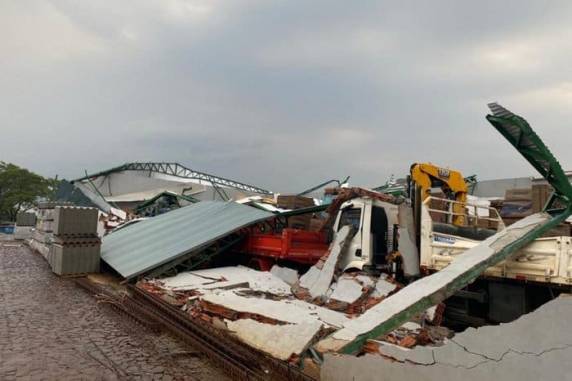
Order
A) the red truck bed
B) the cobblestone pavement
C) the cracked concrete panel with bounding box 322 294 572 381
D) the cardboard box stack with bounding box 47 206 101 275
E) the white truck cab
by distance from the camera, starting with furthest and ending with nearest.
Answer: the cardboard box stack with bounding box 47 206 101 275 < the red truck bed < the white truck cab < the cobblestone pavement < the cracked concrete panel with bounding box 322 294 572 381

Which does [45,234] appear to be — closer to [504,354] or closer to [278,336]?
[278,336]

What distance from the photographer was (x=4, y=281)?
34.5ft

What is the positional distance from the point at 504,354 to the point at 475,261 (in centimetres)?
177

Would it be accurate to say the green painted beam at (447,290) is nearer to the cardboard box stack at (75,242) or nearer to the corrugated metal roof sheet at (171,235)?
the corrugated metal roof sheet at (171,235)

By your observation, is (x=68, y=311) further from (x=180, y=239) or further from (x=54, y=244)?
(x=54, y=244)

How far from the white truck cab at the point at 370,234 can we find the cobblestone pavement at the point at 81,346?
12.0ft

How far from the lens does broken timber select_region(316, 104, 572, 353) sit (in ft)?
13.6

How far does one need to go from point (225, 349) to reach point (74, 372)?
1.85 meters

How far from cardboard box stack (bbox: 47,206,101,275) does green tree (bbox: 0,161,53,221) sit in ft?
144

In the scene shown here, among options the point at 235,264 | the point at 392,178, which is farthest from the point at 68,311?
the point at 392,178

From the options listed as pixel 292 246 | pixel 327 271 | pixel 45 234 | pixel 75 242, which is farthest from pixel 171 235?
pixel 45 234

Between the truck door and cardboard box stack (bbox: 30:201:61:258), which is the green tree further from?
the truck door

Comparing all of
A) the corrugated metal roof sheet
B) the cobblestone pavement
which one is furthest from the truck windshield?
the cobblestone pavement

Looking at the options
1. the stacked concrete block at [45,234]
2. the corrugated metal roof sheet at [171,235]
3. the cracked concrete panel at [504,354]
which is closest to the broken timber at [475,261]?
the cracked concrete panel at [504,354]
